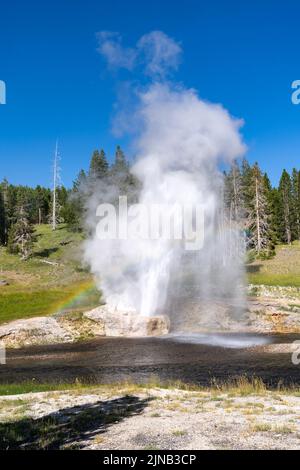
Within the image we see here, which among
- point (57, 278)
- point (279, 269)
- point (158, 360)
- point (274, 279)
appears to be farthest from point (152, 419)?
point (279, 269)

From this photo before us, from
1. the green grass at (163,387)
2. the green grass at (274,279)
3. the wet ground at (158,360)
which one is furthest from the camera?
the green grass at (274,279)

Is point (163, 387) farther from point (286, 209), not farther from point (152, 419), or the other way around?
point (286, 209)

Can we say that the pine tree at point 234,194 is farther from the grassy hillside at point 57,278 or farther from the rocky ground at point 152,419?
the rocky ground at point 152,419

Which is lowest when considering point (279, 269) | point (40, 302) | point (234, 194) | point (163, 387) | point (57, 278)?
point (163, 387)

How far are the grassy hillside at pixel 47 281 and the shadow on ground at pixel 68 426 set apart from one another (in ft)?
96.0

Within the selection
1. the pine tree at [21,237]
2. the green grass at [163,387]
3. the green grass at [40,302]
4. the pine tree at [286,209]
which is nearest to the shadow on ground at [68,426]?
the green grass at [163,387]

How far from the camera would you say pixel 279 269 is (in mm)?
67062

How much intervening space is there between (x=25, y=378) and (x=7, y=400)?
24.3 feet

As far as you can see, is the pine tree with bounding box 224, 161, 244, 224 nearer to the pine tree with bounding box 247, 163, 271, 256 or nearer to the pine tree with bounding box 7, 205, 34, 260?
the pine tree with bounding box 247, 163, 271, 256

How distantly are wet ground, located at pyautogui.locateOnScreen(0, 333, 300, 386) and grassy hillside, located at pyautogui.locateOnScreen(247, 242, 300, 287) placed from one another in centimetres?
1904

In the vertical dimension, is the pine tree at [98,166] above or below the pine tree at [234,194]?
above

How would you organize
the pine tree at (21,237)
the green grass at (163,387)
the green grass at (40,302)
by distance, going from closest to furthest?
the green grass at (163,387)
the green grass at (40,302)
the pine tree at (21,237)

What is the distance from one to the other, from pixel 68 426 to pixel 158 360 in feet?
53.3

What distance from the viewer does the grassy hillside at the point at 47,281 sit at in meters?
51.8
